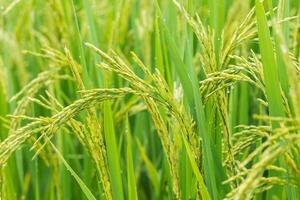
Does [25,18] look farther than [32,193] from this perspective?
Yes

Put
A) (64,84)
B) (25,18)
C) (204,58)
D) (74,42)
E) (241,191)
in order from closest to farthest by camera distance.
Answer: (241,191)
(204,58)
(74,42)
(64,84)
(25,18)

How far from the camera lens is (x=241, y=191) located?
0.90 meters

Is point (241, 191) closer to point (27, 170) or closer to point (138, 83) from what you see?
point (138, 83)

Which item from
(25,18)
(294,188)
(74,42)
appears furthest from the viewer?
(25,18)

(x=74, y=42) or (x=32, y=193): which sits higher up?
(x=74, y=42)

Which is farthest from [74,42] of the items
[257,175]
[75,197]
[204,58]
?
[257,175]

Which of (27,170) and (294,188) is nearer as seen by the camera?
(294,188)

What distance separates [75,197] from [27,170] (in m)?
0.44

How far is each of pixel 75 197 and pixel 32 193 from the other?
415mm

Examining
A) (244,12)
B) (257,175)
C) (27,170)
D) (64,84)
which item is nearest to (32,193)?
(27,170)

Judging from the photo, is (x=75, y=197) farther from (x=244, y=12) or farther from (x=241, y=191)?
(x=241, y=191)

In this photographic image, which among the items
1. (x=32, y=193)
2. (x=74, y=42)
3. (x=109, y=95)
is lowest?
(x=32, y=193)

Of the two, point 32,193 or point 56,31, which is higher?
point 56,31

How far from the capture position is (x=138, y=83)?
50.8 inches
